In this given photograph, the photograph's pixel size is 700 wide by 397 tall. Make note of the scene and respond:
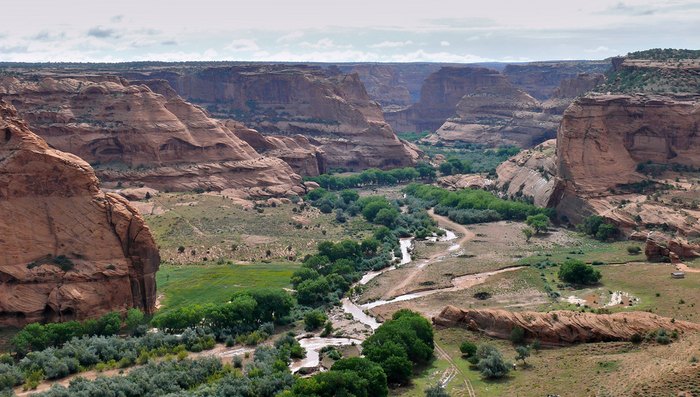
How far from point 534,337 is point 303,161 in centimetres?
9909

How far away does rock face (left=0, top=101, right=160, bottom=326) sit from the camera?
203 feet

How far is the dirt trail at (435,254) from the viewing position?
79562 mm

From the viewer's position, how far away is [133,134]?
12319cm

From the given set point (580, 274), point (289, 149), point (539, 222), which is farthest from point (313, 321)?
point (289, 149)

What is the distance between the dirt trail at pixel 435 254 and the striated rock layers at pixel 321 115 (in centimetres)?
4620

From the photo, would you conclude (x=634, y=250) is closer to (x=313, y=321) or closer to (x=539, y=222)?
(x=539, y=222)

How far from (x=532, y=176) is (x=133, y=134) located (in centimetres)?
6763

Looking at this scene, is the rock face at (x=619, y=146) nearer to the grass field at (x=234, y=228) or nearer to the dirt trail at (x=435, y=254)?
the dirt trail at (x=435, y=254)

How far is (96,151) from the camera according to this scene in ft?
399

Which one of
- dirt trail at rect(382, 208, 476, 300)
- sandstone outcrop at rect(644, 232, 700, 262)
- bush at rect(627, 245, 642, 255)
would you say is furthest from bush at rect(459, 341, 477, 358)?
bush at rect(627, 245, 642, 255)

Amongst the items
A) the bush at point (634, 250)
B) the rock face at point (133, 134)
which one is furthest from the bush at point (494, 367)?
the rock face at point (133, 134)

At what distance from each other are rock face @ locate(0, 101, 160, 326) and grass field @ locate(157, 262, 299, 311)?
21.5ft

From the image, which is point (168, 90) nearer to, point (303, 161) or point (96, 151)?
point (303, 161)

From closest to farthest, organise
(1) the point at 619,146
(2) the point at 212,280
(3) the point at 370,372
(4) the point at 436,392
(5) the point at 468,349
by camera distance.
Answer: (4) the point at 436,392 < (3) the point at 370,372 < (5) the point at 468,349 < (2) the point at 212,280 < (1) the point at 619,146
